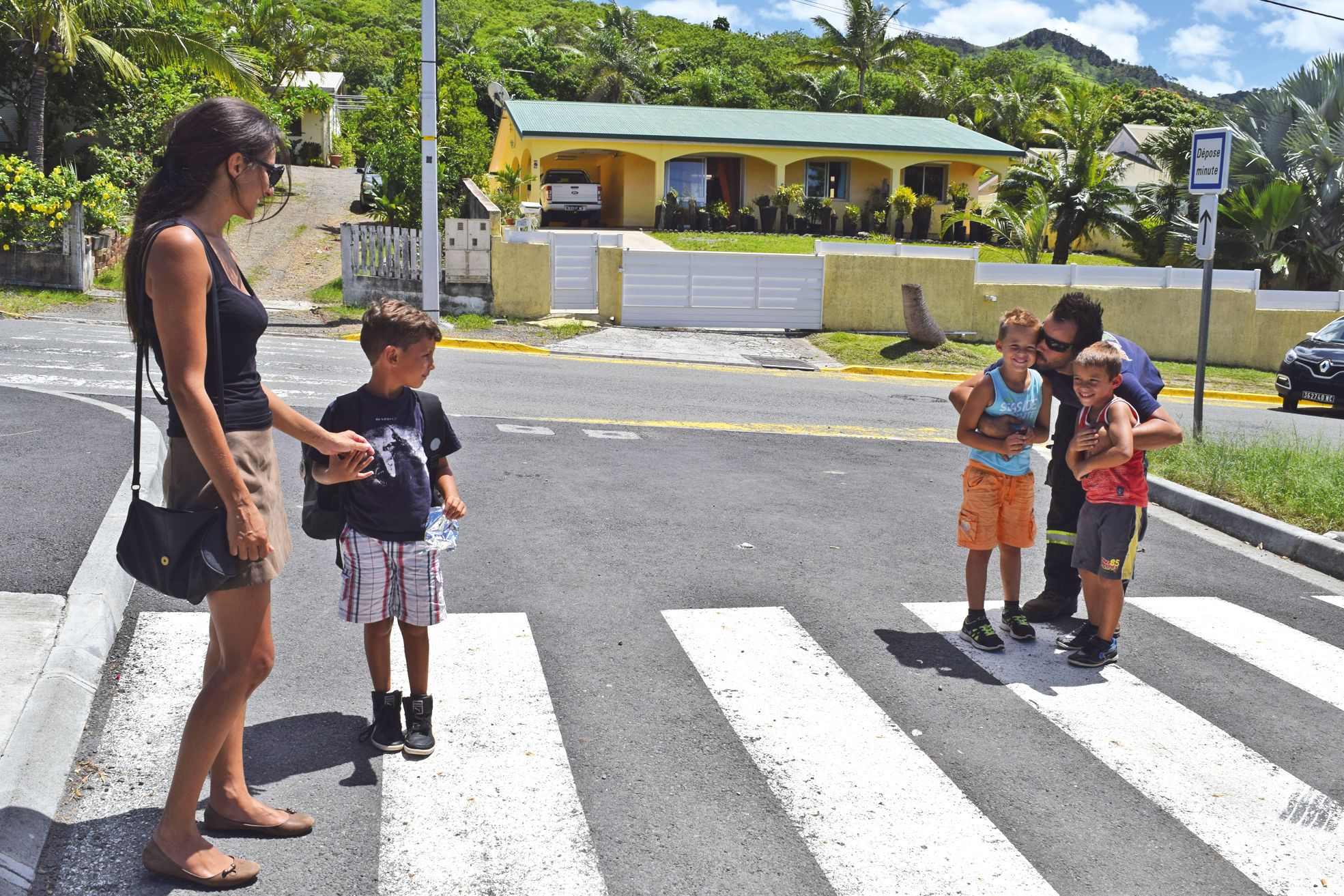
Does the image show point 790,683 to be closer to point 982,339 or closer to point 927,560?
point 927,560

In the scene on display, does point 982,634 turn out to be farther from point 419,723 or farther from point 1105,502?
point 419,723

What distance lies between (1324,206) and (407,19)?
67254mm

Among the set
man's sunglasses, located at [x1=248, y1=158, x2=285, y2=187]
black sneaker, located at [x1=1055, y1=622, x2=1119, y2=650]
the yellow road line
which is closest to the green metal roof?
the yellow road line

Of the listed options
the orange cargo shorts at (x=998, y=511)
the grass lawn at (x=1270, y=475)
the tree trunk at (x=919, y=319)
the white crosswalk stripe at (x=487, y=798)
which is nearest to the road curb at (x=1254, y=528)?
the grass lawn at (x=1270, y=475)

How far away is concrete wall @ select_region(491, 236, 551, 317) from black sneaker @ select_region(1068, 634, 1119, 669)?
1622 centimetres

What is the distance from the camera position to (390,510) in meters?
4.07

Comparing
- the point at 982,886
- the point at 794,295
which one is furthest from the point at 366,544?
the point at 794,295

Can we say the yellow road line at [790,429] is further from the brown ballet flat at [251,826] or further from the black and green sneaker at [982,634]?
the brown ballet flat at [251,826]

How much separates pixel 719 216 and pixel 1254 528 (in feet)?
99.7

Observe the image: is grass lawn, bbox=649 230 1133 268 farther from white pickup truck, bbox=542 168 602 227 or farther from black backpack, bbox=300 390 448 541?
black backpack, bbox=300 390 448 541

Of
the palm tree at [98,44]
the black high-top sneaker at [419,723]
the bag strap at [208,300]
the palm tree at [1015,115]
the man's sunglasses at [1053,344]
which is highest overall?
the palm tree at [1015,115]

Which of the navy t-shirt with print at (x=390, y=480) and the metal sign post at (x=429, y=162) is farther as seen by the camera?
the metal sign post at (x=429, y=162)

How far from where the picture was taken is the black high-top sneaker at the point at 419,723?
4.18 meters

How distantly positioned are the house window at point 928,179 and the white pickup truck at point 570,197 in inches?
419
